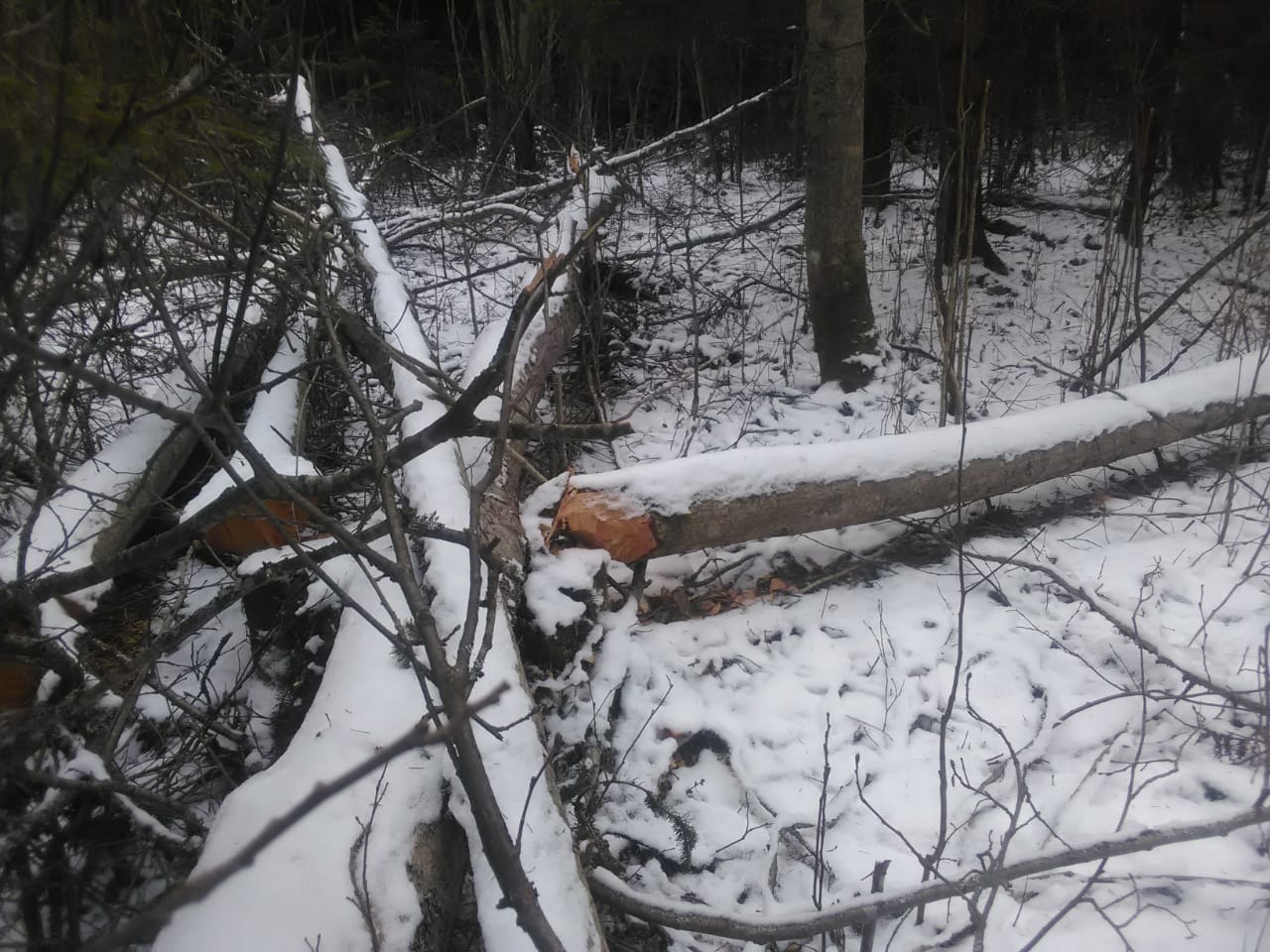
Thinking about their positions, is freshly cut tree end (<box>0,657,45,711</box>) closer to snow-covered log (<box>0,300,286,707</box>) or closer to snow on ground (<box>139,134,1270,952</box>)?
snow-covered log (<box>0,300,286,707</box>)

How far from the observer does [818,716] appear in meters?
2.50

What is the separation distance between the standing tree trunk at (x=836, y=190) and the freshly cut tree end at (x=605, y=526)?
8.03 ft

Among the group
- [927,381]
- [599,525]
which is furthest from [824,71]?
[599,525]

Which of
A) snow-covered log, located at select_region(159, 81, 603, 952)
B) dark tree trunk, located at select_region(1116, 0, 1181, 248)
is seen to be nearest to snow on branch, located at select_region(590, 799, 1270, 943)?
snow-covered log, located at select_region(159, 81, 603, 952)

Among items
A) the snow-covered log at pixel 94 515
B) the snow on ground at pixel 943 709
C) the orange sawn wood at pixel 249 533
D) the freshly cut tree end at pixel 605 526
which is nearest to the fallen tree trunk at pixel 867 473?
the freshly cut tree end at pixel 605 526

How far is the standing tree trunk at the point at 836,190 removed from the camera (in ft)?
14.2

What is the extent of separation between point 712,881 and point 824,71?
4.26 meters

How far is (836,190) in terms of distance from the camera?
4613 millimetres

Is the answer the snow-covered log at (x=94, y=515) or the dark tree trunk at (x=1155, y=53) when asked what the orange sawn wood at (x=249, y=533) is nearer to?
the snow-covered log at (x=94, y=515)

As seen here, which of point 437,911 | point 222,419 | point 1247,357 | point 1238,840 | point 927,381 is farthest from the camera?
point 927,381

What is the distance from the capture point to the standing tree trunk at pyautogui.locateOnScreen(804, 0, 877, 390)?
171 inches

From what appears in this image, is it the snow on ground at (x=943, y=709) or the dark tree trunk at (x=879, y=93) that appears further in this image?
the dark tree trunk at (x=879, y=93)

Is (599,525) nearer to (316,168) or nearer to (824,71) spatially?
(316,168)

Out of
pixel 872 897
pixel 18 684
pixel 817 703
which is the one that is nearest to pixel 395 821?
pixel 872 897
